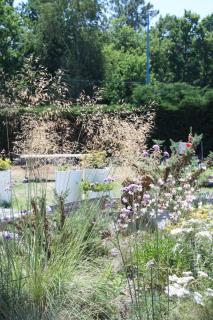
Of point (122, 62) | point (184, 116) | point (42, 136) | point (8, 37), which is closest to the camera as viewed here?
point (42, 136)

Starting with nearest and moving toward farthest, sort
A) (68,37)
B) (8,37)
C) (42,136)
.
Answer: (42,136) → (8,37) → (68,37)

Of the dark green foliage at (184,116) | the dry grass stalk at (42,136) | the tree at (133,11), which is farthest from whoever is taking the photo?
the tree at (133,11)

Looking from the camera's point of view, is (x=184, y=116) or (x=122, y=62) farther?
(x=122, y=62)

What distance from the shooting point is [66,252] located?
3.27 meters

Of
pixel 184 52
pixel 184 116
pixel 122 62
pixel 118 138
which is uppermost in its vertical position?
pixel 184 52

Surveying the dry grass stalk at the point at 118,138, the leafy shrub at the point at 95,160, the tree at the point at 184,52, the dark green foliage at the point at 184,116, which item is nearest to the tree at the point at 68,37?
the dark green foliage at the point at 184,116

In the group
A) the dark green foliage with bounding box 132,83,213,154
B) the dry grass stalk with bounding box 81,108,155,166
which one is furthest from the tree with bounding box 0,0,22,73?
the dry grass stalk with bounding box 81,108,155,166

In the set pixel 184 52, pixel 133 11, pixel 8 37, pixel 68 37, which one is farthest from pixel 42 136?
pixel 133 11

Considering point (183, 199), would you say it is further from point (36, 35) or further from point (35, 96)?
point (36, 35)

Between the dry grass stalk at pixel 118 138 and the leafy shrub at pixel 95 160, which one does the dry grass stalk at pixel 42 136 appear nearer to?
the dry grass stalk at pixel 118 138

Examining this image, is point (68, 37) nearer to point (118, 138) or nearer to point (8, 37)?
point (8, 37)

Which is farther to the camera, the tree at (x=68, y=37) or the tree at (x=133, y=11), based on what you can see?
the tree at (x=133, y=11)

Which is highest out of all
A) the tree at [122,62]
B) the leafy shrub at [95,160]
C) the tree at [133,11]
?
the tree at [133,11]

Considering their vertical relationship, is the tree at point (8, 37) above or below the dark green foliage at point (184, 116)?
above
